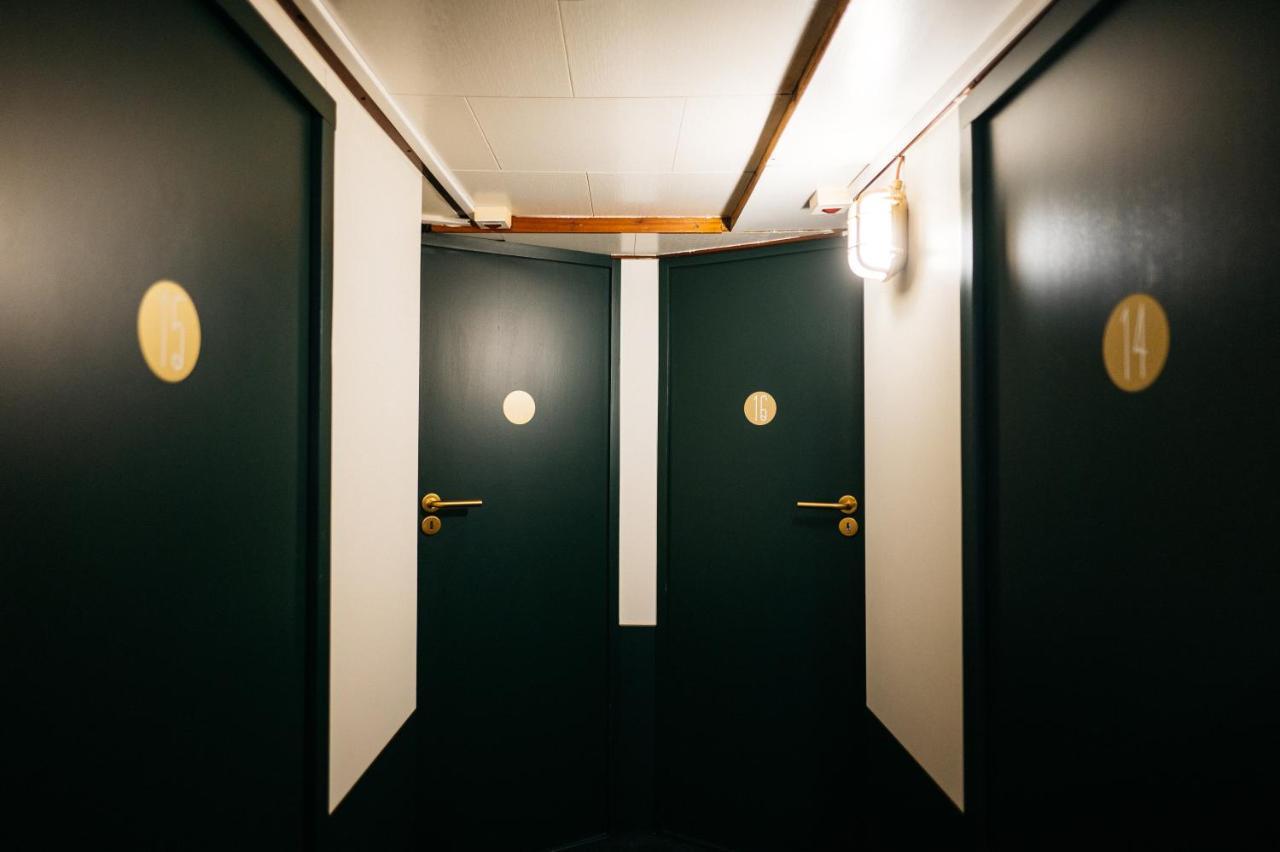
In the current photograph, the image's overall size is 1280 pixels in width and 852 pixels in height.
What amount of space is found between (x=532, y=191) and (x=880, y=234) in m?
1.19

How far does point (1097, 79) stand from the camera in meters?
1.04

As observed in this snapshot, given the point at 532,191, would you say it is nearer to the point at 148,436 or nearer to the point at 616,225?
the point at 616,225

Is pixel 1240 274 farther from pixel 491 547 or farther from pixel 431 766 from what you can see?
pixel 431 766

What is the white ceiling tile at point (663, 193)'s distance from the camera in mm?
1999

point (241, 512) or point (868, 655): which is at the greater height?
point (241, 512)

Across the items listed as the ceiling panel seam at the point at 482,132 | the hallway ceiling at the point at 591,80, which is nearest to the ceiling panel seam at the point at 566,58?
the hallway ceiling at the point at 591,80

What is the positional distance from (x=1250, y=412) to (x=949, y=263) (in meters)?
0.87

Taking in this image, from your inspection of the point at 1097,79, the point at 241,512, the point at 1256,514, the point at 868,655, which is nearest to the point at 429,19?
the point at 241,512

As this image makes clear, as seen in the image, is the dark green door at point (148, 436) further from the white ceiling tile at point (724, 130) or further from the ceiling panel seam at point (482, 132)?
the white ceiling tile at point (724, 130)

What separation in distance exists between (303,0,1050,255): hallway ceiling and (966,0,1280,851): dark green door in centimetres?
26

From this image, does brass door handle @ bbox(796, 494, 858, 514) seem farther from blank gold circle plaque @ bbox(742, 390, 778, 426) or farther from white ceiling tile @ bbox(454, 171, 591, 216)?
white ceiling tile @ bbox(454, 171, 591, 216)

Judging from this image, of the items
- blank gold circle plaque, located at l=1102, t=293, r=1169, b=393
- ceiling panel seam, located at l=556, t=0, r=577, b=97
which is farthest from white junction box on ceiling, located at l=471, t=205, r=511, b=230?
blank gold circle plaque, located at l=1102, t=293, r=1169, b=393

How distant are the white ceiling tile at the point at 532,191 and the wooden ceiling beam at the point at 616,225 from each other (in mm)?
27

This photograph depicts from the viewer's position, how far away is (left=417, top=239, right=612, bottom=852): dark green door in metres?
2.23
